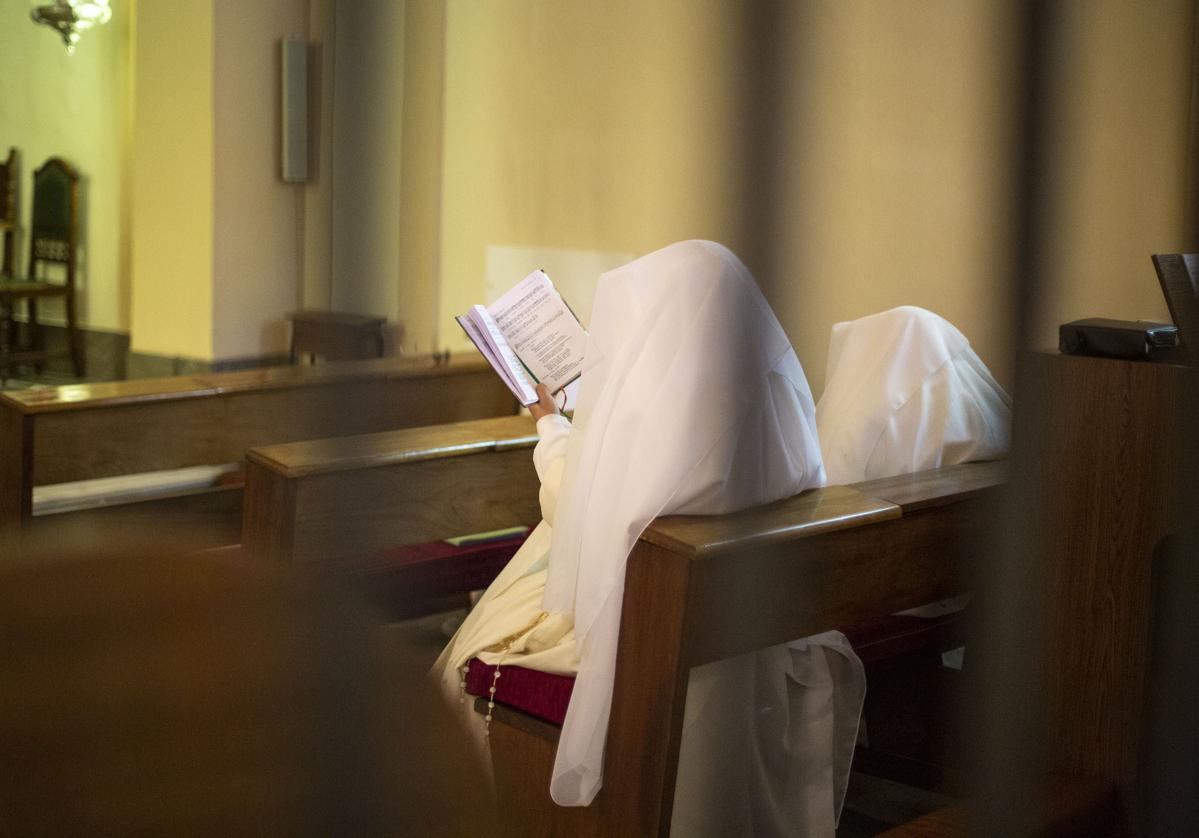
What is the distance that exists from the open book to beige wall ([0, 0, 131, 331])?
5.58 m

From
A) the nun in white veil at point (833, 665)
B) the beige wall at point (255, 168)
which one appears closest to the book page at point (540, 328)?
the nun in white veil at point (833, 665)

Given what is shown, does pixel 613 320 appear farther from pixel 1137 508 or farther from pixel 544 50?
pixel 544 50

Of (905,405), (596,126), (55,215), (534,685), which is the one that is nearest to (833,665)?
(534,685)

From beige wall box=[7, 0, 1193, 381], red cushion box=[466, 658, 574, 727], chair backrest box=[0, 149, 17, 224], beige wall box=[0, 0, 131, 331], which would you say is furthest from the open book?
chair backrest box=[0, 149, 17, 224]

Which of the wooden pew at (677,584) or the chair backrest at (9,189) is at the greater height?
the chair backrest at (9,189)

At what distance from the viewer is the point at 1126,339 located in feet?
6.78

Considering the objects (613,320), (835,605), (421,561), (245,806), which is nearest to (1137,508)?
(835,605)

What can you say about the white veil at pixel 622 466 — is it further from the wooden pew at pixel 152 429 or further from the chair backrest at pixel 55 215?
the chair backrest at pixel 55 215

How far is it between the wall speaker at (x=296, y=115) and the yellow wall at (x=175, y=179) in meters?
0.09

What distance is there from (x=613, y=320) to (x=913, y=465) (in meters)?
0.93

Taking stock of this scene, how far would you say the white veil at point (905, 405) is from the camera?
2795 millimetres

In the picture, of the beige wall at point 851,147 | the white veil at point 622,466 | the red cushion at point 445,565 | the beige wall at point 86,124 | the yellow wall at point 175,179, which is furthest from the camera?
the beige wall at point 86,124

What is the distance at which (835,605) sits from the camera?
6.91 ft

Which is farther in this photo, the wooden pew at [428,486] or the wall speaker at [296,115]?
the wooden pew at [428,486]
